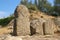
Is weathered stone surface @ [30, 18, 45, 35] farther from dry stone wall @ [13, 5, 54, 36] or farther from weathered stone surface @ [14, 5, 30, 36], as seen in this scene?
weathered stone surface @ [14, 5, 30, 36]

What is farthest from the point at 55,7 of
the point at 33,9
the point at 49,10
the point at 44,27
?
the point at 44,27

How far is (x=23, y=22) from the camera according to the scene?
11.8 meters

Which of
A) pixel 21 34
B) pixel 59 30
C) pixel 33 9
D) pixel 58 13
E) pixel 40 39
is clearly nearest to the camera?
pixel 40 39

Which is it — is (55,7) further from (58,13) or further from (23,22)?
(23,22)

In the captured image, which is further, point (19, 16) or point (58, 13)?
point (58, 13)

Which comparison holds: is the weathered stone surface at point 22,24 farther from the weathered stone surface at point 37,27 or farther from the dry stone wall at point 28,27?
the weathered stone surface at point 37,27

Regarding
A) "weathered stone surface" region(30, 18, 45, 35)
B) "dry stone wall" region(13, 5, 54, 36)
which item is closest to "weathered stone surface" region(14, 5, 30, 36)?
"dry stone wall" region(13, 5, 54, 36)

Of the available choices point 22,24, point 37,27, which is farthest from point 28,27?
point 37,27

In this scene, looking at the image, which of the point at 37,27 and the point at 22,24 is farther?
the point at 22,24

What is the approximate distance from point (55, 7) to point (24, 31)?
26.0 m

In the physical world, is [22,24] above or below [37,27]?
above

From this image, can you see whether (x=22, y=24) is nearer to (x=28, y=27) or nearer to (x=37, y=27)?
(x=28, y=27)

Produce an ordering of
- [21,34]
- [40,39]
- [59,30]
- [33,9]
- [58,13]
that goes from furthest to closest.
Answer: [58,13] < [33,9] < [59,30] < [21,34] < [40,39]

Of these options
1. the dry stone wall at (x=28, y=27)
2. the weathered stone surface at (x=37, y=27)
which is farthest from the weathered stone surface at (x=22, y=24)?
the weathered stone surface at (x=37, y=27)
